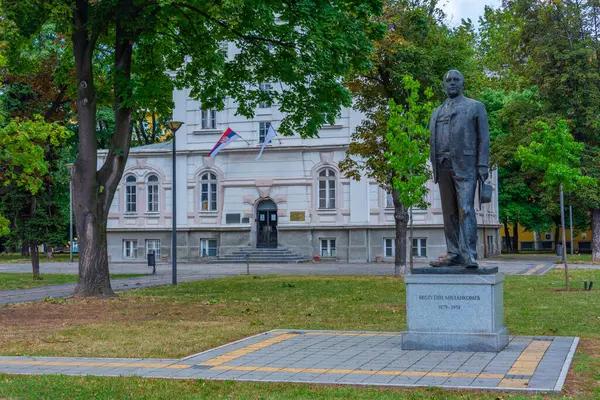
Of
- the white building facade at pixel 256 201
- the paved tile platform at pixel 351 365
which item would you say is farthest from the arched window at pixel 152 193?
the paved tile platform at pixel 351 365

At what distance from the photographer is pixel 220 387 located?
9.30 meters

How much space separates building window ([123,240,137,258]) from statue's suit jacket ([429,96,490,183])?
135 ft

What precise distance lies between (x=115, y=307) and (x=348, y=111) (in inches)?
1182

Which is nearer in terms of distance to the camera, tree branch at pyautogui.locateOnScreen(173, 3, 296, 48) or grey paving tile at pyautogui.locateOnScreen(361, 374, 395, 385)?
grey paving tile at pyautogui.locateOnScreen(361, 374, 395, 385)

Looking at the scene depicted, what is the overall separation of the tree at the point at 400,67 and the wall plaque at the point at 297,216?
15.8 meters

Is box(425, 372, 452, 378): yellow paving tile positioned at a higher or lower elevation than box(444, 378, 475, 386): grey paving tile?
lower

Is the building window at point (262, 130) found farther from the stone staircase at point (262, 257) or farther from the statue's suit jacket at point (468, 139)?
the statue's suit jacket at point (468, 139)

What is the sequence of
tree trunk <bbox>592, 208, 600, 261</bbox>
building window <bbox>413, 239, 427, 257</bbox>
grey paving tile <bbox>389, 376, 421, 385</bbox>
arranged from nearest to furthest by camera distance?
grey paving tile <bbox>389, 376, 421, 385</bbox>
tree trunk <bbox>592, 208, 600, 261</bbox>
building window <bbox>413, 239, 427, 257</bbox>

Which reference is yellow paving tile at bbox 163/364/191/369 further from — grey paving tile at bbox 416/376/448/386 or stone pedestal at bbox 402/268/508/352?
stone pedestal at bbox 402/268/508/352

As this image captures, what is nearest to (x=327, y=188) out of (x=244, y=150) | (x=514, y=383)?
(x=244, y=150)

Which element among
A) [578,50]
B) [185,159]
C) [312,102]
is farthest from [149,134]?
[312,102]

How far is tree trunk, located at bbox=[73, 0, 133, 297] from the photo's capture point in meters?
22.1

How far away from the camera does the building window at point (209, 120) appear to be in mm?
50281

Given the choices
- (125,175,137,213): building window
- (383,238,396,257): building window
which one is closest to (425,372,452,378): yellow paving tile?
(383,238,396,257): building window
